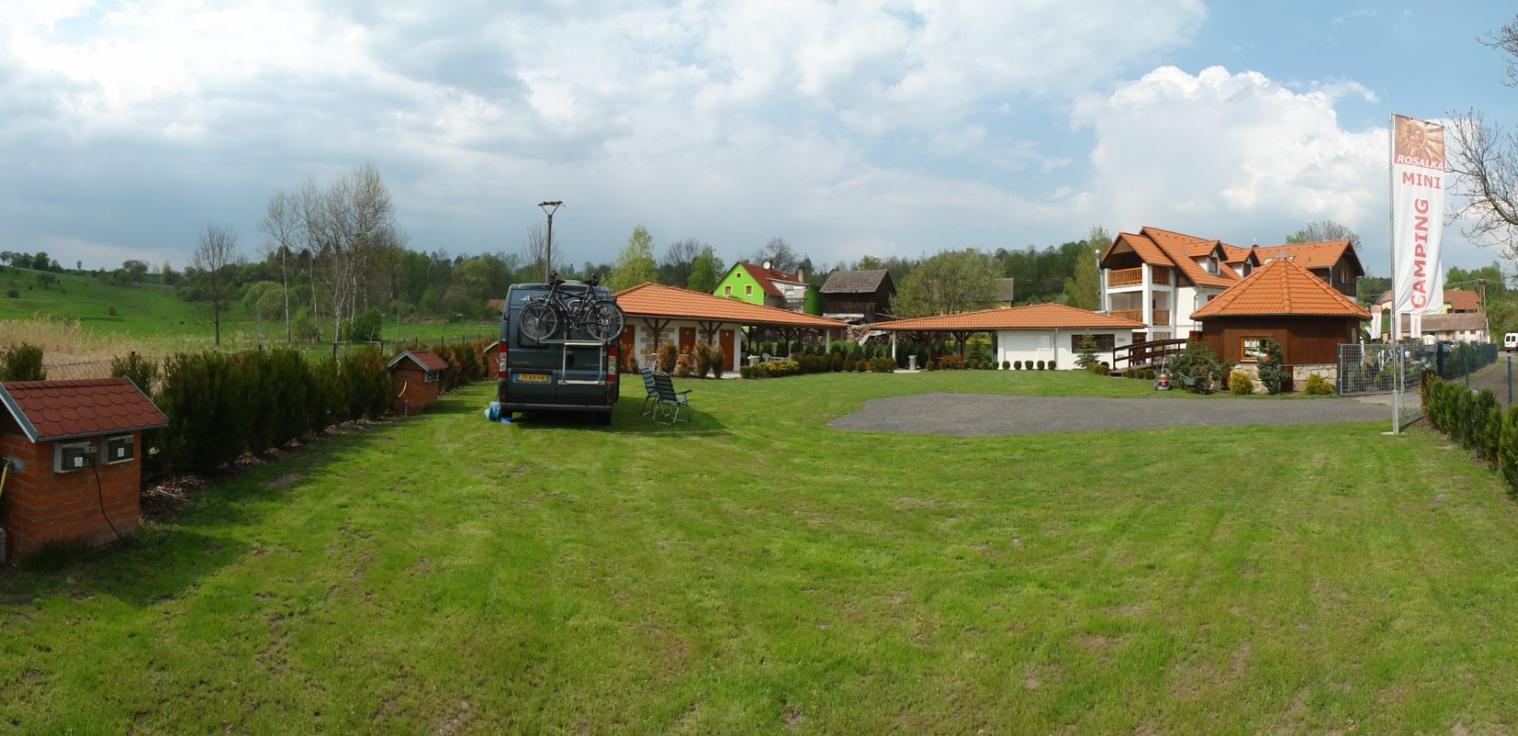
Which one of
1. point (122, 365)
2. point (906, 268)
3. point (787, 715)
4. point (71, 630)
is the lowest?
point (787, 715)

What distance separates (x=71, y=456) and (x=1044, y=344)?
1535 inches

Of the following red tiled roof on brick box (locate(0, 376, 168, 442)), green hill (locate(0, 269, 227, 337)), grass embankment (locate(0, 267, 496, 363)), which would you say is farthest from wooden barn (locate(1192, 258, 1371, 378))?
green hill (locate(0, 269, 227, 337))

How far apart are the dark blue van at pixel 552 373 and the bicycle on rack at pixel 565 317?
0.36 ft

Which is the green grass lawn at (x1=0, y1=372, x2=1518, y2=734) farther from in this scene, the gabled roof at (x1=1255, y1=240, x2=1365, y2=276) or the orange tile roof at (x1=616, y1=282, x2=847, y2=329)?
the gabled roof at (x1=1255, y1=240, x2=1365, y2=276)


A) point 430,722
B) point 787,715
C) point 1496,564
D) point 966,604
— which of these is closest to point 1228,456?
point 1496,564

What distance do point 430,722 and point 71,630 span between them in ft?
6.30

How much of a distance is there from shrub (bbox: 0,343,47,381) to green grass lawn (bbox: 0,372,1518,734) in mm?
1762

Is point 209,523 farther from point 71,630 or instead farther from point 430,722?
point 430,722

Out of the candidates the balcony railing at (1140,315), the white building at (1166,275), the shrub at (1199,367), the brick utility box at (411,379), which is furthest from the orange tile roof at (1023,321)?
the brick utility box at (411,379)

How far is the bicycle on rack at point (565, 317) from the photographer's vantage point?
1248 centimetres

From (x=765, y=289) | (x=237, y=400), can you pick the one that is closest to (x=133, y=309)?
(x=765, y=289)

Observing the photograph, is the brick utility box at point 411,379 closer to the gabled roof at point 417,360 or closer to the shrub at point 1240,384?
the gabled roof at point 417,360

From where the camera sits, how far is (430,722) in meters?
4.07

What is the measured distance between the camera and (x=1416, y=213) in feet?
42.3
